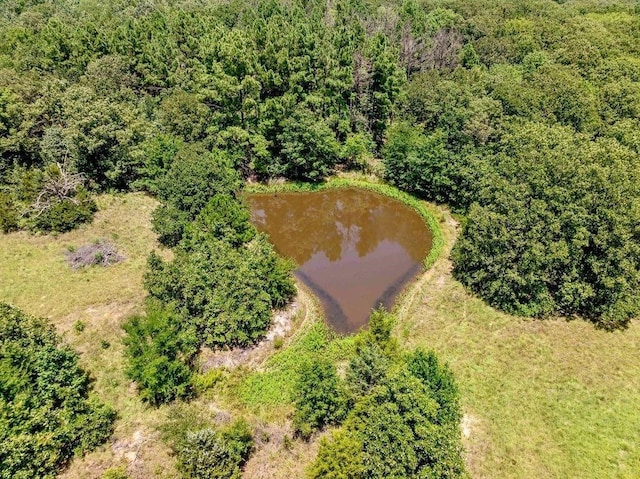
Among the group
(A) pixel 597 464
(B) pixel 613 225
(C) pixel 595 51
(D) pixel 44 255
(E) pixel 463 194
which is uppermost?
(C) pixel 595 51

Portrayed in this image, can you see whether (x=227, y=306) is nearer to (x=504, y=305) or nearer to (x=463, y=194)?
(x=504, y=305)

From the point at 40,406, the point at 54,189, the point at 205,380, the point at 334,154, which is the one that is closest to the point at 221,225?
the point at 205,380

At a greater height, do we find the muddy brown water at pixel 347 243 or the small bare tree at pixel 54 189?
the small bare tree at pixel 54 189

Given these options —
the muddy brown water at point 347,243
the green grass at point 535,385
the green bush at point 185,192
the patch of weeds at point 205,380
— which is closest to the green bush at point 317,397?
the patch of weeds at point 205,380

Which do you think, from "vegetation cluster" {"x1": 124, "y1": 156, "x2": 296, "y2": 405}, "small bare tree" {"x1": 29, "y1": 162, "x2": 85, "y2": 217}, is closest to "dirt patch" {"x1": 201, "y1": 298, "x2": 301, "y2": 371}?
"vegetation cluster" {"x1": 124, "y1": 156, "x2": 296, "y2": 405}

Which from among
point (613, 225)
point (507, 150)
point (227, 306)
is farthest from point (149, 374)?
point (507, 150)

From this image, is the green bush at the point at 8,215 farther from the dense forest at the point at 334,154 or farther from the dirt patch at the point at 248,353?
the dirt patch at the point at 248,353

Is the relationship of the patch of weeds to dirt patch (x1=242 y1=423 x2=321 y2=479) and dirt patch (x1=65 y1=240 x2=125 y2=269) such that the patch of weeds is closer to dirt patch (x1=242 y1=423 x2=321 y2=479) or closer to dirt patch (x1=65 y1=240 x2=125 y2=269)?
dirt patch (x1=242 y1=423 x2=321 y2=479)
